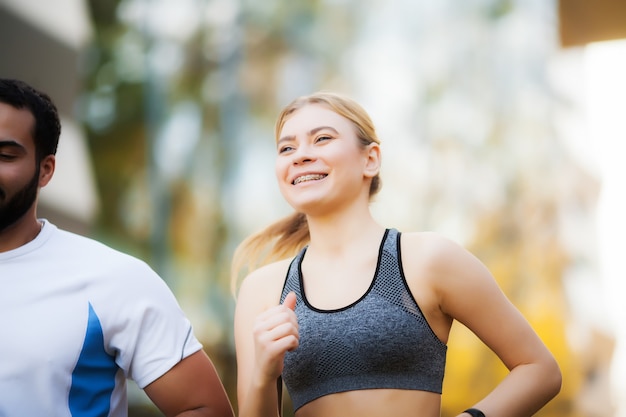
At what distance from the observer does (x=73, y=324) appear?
4.31 ft

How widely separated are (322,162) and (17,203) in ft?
1.75

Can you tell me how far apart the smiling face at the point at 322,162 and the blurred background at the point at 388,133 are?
2822 millimetres

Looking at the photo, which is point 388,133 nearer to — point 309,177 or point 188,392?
point 309,177

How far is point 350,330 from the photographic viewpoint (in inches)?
54.1

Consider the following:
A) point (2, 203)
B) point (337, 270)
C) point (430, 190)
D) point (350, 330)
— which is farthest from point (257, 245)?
point (430, 190)

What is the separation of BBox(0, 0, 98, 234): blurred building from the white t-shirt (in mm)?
3176

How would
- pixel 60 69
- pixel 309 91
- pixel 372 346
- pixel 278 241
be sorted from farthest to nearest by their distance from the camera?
pixel 60 69, pixel 309 91, pixel 278 241, pixel 372 346

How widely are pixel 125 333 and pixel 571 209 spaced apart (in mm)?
3314

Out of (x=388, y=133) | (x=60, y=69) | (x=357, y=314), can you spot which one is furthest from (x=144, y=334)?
(x=60, y=69)

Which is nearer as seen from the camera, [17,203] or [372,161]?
[17,203]

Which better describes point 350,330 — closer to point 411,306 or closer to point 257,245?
point 411,306

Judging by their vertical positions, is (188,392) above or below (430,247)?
below

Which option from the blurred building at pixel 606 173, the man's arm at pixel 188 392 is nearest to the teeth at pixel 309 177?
the man's arm at pixel 188 392

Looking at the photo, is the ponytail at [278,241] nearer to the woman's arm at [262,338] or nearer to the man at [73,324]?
the woman's arm at [262,338]
